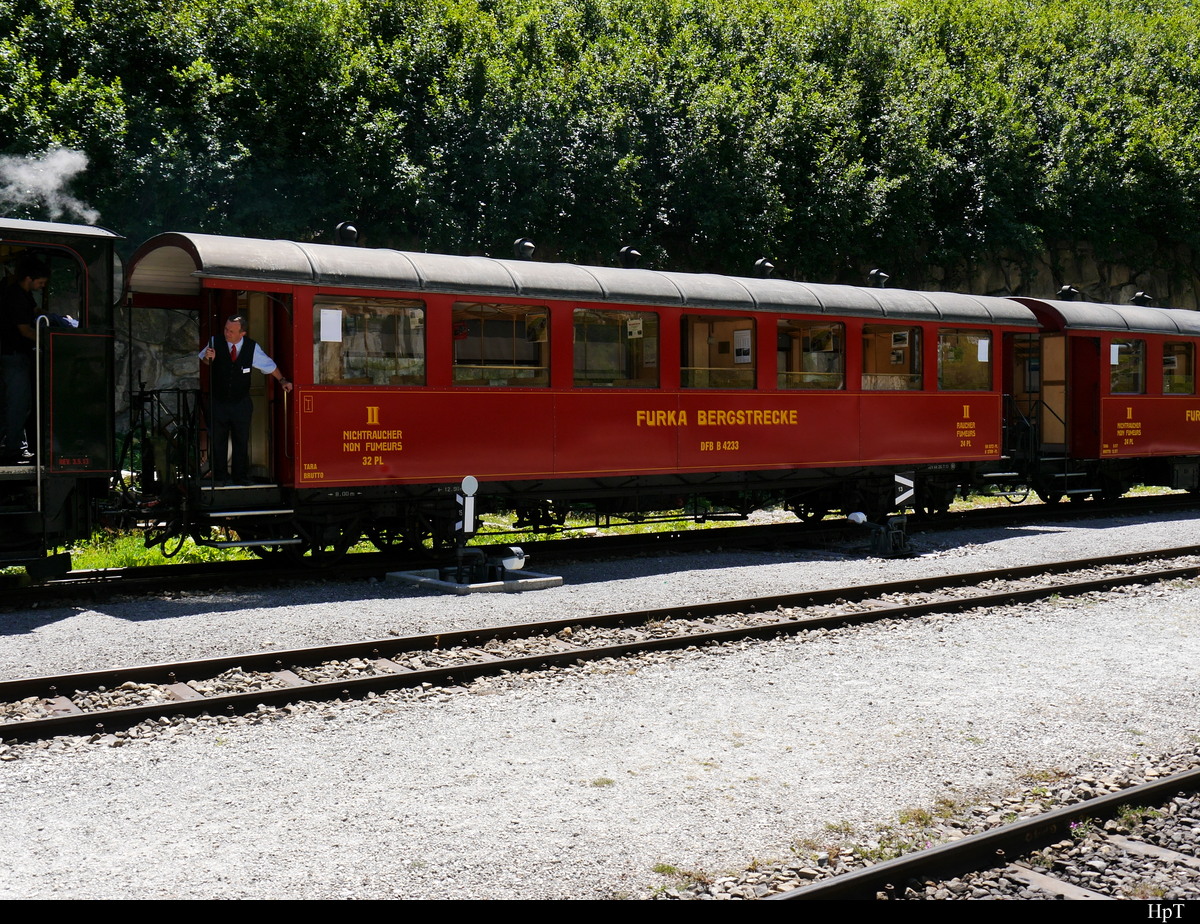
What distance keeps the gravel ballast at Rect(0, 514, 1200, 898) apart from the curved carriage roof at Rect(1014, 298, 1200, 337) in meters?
8.74

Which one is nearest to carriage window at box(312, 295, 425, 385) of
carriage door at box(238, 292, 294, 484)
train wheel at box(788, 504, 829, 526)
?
carriage door at box(238, 292, 294, 484)

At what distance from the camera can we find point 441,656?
25.5ft

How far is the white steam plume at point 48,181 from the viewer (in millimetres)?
16266

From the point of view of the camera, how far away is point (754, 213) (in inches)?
923

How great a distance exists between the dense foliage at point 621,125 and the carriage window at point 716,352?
7.87 meters

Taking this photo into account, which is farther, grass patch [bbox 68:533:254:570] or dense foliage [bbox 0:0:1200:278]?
dense foliage [bbox 0:0:1200:278]

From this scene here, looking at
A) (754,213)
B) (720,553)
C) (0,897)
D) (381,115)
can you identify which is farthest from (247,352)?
(754,213)

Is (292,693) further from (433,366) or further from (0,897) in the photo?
(433,366)

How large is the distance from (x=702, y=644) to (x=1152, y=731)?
10.3 ft

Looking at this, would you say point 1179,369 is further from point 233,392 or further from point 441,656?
point 441,656

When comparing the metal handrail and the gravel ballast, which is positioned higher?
the metal handrail

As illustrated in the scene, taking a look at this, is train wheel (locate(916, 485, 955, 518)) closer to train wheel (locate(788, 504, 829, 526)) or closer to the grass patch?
train wheel (locate(788, 504, 829, 526))

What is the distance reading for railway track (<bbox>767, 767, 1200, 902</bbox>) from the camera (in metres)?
4.11

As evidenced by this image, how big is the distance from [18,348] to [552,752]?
6.31 m
